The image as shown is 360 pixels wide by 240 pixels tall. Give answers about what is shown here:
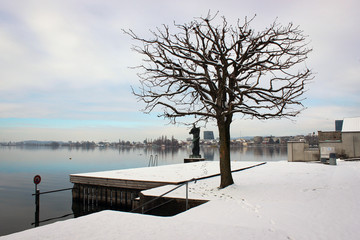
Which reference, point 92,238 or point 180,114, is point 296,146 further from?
point 92,238

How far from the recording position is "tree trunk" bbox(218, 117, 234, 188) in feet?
43.2

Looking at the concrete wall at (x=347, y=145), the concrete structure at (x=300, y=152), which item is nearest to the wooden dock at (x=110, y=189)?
the concrete structure at (x=300, y=152)

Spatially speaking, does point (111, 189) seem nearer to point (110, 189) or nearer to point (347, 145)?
point (110, 189)

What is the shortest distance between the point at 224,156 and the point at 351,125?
108 ft

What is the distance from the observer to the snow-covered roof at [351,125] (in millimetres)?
37812

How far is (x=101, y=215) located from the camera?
802cm

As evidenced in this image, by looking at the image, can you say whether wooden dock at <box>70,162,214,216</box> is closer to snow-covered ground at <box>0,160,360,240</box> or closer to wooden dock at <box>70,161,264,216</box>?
wooden dock at <box>70,161,264,216</box>

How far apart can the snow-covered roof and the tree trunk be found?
1242 inches

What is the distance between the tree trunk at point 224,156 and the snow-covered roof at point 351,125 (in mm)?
31545

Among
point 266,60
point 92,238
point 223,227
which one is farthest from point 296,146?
point 92,238

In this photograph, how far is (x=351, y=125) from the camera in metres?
38.5

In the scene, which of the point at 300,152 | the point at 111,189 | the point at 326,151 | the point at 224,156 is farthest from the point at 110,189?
the point at 326,151

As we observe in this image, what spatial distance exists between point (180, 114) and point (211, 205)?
18.1ft

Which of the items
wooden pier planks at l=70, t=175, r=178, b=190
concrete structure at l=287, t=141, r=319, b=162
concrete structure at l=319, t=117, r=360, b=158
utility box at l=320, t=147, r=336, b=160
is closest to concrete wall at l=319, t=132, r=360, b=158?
concrete structure at l=319, t=117, r=360, b=158
